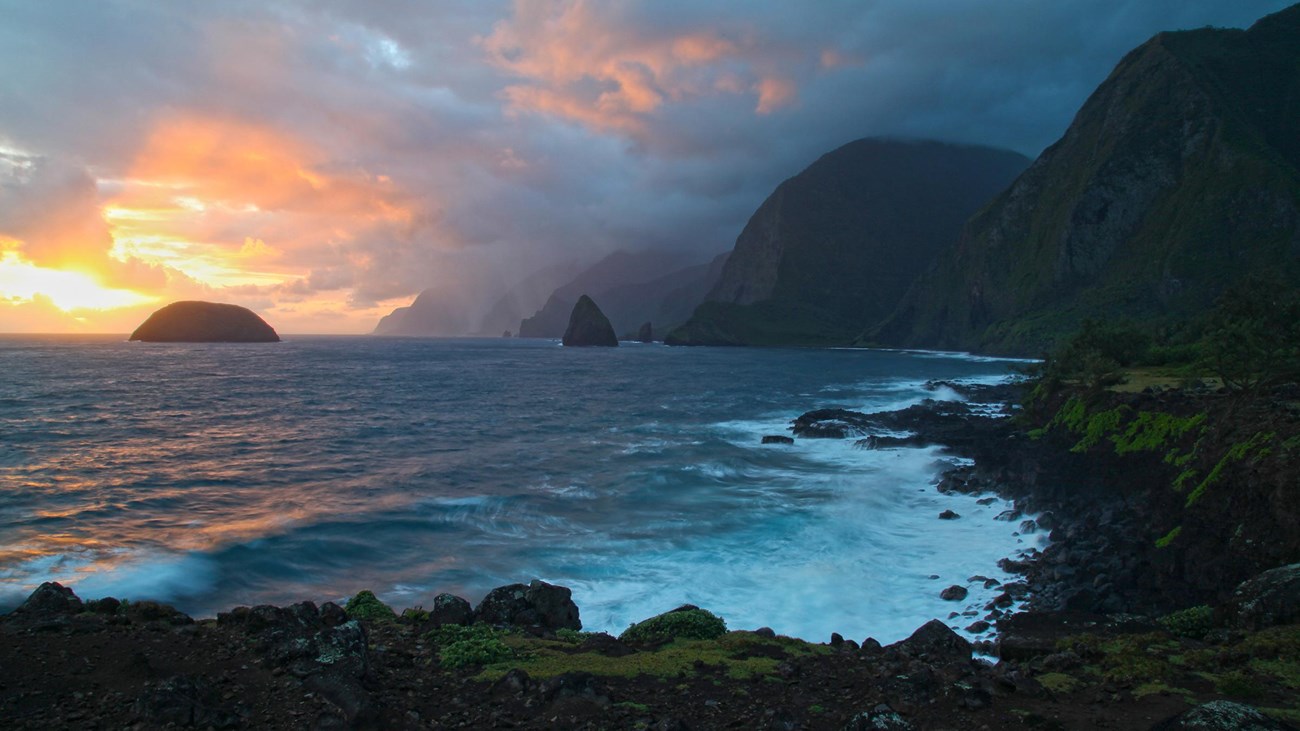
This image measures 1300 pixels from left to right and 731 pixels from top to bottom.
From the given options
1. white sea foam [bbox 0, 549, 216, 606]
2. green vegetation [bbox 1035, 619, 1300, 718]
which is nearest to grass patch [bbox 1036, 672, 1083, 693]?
green vegetation [bbox 1035, 619, 1300, 718]

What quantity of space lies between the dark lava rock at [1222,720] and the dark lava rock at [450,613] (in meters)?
9.52

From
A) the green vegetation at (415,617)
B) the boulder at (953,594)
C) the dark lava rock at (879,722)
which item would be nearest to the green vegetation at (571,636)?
the green vegetation at (415,617)

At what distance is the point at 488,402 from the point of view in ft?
209

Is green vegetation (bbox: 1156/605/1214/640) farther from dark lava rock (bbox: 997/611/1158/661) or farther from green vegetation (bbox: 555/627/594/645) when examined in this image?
green vegetation (bbox: 555/627/594/645)

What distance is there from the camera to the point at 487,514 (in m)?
25.8

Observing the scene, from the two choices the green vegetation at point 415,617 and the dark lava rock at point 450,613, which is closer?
the dark lava rock at point 450,613

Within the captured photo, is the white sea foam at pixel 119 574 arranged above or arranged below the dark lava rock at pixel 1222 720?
below

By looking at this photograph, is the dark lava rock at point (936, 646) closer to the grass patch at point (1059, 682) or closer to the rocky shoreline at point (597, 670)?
the rocky shoreline at point (597, 670)

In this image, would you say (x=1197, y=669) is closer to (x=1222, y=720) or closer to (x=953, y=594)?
(x=1222, y=720)

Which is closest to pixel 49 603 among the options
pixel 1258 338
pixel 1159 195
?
pixel 1258 338

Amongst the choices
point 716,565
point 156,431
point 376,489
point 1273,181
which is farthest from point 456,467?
point 1273,181

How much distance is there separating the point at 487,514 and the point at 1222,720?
22.7 meters

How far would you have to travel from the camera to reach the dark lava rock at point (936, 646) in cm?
1017

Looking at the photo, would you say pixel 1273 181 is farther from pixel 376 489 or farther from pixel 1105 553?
pixel 376 489
